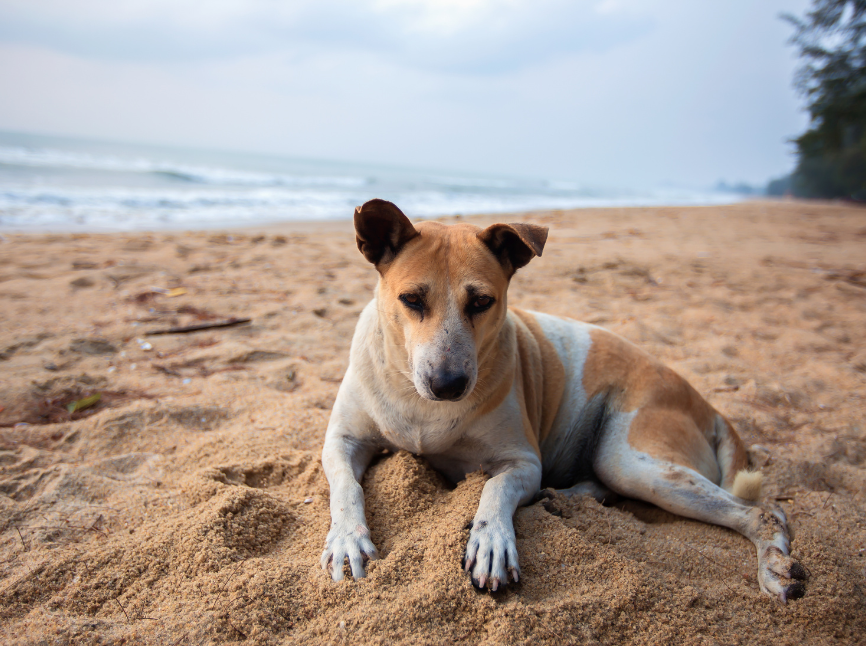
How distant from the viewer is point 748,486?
106 inches

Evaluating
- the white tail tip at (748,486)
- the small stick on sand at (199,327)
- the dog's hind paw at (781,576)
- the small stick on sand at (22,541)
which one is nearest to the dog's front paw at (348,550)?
the small stick on sand at (22,541)

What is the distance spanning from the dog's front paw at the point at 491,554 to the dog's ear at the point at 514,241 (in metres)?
1.31

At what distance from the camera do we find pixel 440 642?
5.85 feet

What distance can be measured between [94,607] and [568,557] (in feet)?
6.08

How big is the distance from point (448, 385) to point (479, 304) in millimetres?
500

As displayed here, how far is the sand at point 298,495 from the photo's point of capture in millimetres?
1888

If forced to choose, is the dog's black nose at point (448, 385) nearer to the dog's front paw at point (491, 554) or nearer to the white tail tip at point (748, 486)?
the dog's front paw at point (491, 554)

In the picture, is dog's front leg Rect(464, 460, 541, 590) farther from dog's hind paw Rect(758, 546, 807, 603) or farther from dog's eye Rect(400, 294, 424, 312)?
dog's hind paw Rect(758, 546, 807, 603)

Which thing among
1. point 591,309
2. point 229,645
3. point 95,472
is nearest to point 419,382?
point 229,645

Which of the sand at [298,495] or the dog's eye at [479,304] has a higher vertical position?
the dog's eye at [479,304]

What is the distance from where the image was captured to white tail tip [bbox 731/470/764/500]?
2689 millimetres

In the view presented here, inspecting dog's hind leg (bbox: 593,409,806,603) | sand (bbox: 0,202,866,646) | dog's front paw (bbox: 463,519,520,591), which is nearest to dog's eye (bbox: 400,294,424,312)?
sand (bbox: 0,202,866,646)

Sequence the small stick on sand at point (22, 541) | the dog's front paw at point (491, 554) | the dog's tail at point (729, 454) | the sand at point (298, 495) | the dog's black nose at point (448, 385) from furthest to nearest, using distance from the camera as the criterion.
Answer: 1. the dog's tail at point (729, 454)
2. the dog's black nose at point (448, 385)
3. the small stick on sand at point (22, 541)
4. the dog's front paw at point (491, 554)
5. the sand at point (298, 495)

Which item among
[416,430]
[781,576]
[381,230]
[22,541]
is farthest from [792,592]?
[22,541]
